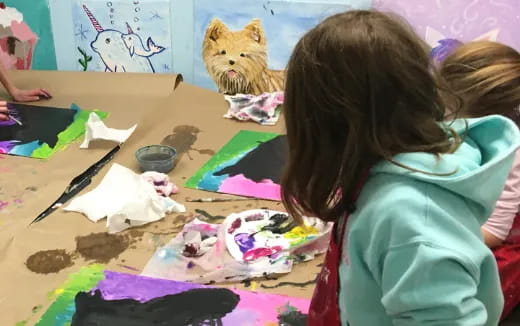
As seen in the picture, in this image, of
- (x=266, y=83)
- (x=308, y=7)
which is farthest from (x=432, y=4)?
(x=266, y=83)

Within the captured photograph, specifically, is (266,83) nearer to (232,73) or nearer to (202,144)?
A: (232,73)

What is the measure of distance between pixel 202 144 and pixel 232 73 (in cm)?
44

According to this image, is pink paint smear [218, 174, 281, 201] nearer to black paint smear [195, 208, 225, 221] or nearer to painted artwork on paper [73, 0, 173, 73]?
black paint smear [195, 208, 225, 221]

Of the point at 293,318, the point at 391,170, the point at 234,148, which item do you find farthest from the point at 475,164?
the point at 234,148

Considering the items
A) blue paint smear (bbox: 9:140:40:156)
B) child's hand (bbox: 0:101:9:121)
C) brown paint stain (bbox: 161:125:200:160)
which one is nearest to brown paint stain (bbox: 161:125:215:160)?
brown paint stain (bbox: 161:125:200:160)

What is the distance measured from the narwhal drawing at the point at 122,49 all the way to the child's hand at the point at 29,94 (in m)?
0.31

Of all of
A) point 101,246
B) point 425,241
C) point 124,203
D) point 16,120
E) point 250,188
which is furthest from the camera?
point 16,120

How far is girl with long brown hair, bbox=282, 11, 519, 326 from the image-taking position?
64 centimetres

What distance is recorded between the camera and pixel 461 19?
1.83 metres

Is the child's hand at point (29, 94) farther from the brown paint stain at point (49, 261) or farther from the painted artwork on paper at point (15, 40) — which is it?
the brown paint stain at point (49, 261)

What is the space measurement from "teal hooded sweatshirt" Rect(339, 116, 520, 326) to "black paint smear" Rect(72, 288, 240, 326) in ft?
1.24

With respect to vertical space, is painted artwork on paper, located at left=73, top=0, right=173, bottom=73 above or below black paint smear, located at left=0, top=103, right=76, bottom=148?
above

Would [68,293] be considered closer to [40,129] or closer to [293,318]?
[293,318]

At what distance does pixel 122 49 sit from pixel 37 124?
1.70ft
